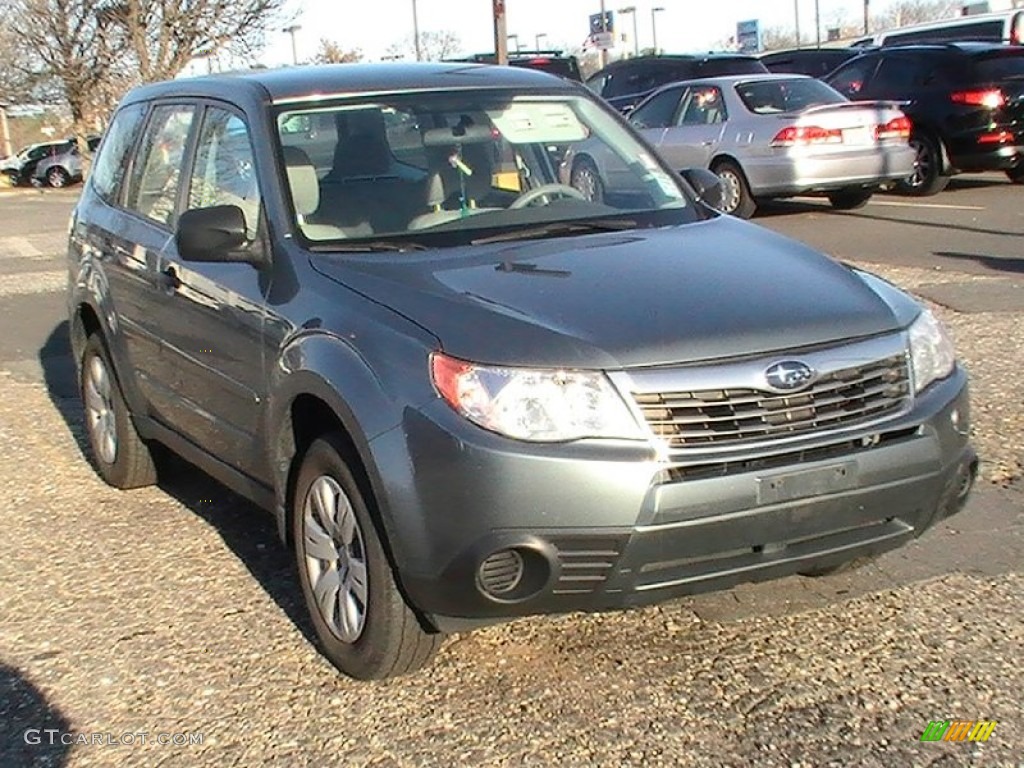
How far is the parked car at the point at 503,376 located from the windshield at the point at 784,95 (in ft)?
33.8

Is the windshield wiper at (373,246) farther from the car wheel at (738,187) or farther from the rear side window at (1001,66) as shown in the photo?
the rear side window at (1001,66)

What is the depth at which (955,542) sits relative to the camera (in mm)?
4762

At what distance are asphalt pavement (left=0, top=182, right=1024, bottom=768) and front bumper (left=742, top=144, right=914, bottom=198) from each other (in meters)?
9.52

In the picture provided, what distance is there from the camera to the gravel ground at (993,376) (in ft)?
18.7

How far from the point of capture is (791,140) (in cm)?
1431

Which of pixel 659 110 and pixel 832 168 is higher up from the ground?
pixel 659 110

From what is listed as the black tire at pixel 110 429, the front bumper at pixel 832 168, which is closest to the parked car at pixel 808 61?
the front bumper at pixel 832 168

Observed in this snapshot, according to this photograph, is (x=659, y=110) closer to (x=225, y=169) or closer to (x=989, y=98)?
(x=989, y=98)

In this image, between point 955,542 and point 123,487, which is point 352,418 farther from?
point 123,487

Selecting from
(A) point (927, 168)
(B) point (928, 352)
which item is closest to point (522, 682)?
(B) point (928, 352)

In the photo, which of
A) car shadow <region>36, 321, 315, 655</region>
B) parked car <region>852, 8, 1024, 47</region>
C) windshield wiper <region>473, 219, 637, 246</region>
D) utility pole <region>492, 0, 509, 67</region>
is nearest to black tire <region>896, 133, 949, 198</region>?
utility pole <region>492, 0, 509, 67</region>

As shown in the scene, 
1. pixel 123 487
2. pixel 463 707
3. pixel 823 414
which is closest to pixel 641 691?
pixel 463 707

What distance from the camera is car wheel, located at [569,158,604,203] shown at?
15.9 feet

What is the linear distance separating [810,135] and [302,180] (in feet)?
35.1
